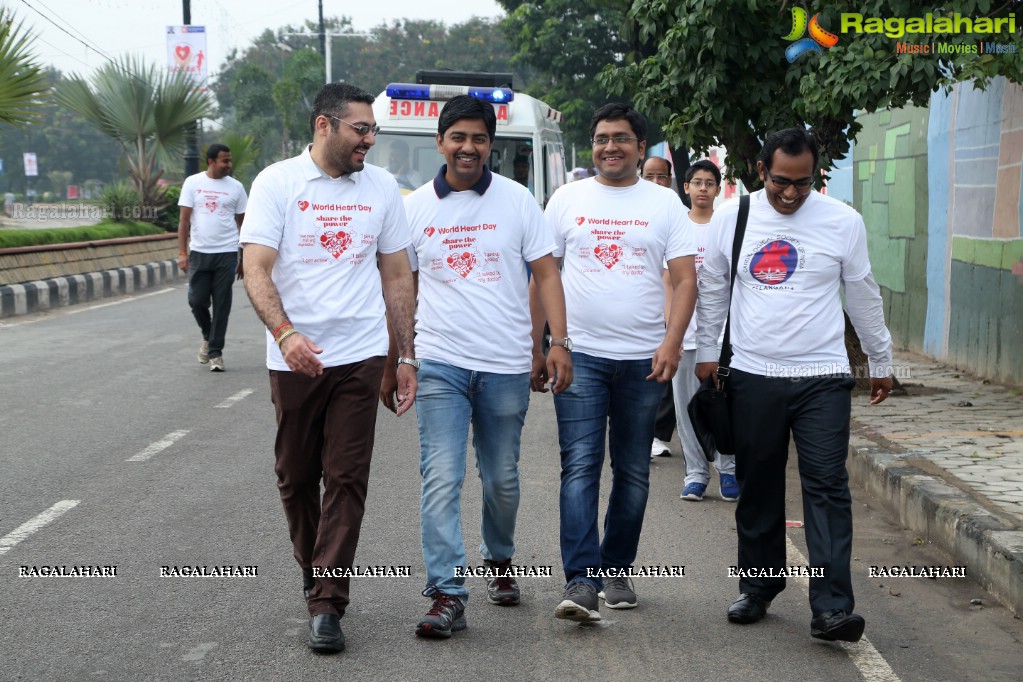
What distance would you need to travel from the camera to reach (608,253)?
495 cm

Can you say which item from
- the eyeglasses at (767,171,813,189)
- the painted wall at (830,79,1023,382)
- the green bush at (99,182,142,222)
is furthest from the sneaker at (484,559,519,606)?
the green bush at (99,182,142,222)

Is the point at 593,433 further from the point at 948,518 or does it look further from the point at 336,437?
the point at 948,518

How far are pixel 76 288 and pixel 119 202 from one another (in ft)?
23.9

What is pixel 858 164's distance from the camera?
1487 cm

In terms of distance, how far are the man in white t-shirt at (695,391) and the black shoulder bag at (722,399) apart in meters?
1.92

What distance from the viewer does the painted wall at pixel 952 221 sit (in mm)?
10367

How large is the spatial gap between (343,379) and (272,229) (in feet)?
1.89

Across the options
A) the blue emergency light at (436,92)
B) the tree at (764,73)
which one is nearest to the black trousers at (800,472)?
the tree at (764,73)

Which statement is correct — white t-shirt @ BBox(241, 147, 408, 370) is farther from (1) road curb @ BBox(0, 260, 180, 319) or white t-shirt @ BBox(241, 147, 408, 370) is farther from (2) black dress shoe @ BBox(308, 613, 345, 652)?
(1) road curb @ BBox(0, 260, 180, 319)

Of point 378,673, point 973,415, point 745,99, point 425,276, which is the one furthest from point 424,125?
point 378,673

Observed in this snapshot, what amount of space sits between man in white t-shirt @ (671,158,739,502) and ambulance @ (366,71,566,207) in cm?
509

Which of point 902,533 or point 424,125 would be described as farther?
point 424,125

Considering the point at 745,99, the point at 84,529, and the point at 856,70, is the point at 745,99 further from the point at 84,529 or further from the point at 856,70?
the point at 84,529

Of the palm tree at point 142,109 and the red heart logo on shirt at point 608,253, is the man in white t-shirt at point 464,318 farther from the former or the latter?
the palm tree at point 142,109
